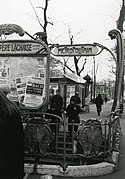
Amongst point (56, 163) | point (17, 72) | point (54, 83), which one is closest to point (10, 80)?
point (17, 72)

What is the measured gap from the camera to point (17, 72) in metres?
7.19

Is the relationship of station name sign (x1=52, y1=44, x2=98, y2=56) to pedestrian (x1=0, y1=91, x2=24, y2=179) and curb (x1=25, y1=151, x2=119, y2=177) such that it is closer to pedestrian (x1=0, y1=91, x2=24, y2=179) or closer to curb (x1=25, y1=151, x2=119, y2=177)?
curb (x1=25, y1=151, x2=119, y2=177)

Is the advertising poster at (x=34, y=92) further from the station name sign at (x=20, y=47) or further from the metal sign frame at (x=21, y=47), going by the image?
the station name sign at (x=20, y=47)

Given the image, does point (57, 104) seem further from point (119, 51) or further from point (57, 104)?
point (119, 51)

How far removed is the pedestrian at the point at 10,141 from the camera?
3.02 m

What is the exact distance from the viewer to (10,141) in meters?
3.20

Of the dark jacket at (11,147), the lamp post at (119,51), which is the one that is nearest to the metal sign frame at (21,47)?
the lamp post at (119,51)

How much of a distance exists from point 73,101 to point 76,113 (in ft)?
2.29

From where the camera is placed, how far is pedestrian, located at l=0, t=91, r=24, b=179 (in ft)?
9.92

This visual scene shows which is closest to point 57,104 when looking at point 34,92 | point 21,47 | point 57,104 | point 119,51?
point 57,104

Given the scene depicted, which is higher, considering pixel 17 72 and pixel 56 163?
pixel 17 72

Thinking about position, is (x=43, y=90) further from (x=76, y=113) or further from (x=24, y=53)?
(x=76, y=113)

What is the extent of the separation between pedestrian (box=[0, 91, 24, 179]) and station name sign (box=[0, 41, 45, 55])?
12.3ft

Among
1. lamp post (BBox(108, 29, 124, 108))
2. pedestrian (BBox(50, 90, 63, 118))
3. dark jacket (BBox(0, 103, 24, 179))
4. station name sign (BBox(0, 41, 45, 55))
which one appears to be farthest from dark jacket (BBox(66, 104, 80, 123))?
dark jacket (BBox(0, 103, 24, 179))
